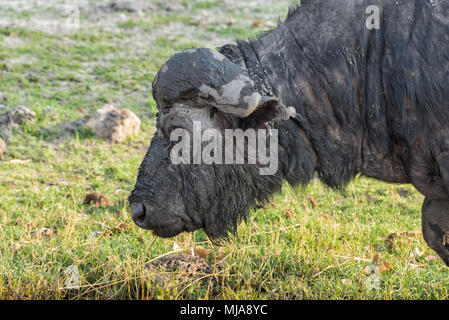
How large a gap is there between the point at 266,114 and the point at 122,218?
2.49m

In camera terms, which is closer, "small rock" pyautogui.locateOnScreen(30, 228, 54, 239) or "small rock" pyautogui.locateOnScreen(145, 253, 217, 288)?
"small rock" pyautogui.locateOnScreen(145, 253, 217, 288)

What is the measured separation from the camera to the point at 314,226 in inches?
215

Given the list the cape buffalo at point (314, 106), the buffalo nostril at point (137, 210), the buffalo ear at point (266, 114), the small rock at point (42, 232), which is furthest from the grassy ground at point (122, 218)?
the buffalo ear at point (266, 114)

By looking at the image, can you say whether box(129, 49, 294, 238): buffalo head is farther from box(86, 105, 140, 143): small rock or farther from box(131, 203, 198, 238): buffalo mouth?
box(86, 105, 140, 143): small rock

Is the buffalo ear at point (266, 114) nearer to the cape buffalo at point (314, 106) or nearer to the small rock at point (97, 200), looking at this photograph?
the cape buffalo at point (314, 106)

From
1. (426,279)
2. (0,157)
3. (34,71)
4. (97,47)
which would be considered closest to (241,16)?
(97,47)

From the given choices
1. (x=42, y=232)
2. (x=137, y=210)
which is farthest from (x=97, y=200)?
(x=137, y=210)

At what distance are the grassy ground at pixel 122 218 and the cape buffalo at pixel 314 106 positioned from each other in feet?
1.42

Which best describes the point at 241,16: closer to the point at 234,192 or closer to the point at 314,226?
the point at 314,226

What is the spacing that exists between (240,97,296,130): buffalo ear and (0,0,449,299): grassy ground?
0.67 meters

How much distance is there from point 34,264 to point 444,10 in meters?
3.29

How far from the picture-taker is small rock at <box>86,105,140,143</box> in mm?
7684

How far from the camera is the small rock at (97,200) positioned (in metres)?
5.99

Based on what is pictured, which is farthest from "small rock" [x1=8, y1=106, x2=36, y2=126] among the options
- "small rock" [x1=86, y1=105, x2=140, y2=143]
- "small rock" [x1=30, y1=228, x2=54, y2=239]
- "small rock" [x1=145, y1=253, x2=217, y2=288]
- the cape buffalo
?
the cape buffalo
